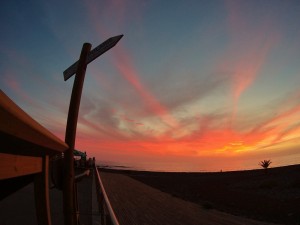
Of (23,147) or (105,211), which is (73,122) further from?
A: (23,147)

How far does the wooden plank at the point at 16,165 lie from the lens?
5.33 feet

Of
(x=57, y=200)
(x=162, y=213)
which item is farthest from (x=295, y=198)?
(x=57, y=200)

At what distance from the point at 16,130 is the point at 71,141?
9.15 feet

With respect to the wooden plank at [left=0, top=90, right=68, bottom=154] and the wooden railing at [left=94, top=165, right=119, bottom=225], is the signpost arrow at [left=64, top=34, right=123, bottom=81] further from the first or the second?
the wooden plank at [left=0, top=90, right=68, bottom=154]

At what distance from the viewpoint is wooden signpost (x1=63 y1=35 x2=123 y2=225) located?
13.5ft

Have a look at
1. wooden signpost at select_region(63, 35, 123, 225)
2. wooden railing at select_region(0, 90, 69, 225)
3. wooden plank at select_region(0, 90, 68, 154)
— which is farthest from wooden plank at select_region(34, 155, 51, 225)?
wooden signpost at select_region(63, 35, 123, 225)

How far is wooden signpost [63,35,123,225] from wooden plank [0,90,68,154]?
2.10 metres

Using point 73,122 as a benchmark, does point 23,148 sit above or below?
below

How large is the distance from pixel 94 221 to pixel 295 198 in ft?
56.3

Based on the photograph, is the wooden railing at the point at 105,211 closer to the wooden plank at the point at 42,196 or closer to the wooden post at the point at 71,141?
the wooden post at the point at 71,141

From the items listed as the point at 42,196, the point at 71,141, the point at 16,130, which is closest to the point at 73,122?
the point at 71,141

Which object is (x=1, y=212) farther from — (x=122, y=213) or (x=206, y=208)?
(x=206, y=208)

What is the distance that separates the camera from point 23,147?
6.14 feet

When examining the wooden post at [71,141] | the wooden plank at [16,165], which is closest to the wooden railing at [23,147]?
the wooden plank at [16,165]
